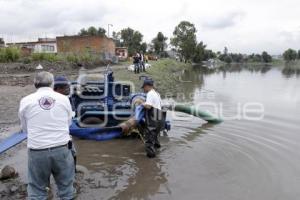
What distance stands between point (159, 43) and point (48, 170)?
90409mm

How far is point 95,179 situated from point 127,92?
163 inches

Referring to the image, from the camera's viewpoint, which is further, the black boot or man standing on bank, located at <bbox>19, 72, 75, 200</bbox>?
the black boot

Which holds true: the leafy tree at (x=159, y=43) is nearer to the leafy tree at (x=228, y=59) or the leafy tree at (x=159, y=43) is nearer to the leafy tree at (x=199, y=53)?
the leafy tree at (x=199, y=53)

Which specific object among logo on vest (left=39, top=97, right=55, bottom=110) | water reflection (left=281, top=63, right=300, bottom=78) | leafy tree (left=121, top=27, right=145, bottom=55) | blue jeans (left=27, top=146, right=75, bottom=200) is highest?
leafy tree (left=121, top=27, right=145, bottom=55)

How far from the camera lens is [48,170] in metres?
4.45

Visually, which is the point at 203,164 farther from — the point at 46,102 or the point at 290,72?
the point at 290,72

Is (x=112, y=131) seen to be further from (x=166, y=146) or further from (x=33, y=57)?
(x=33, y=57)

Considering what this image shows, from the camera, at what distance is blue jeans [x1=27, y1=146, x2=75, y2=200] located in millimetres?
4375

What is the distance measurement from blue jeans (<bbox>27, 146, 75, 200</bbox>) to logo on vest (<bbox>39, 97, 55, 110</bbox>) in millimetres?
529

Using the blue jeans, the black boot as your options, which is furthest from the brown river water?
the blue jeans

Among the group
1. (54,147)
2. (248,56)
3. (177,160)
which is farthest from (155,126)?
(248,56)

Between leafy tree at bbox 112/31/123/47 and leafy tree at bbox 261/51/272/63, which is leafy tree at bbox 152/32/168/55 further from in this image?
leafy tree at bbox 261/51/272/63

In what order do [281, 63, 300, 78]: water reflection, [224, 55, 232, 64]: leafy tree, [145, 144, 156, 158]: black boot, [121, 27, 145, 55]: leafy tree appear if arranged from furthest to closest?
1. [224, 55, 232, 64]: leafy tree
2. [121, 27, 145, 55]: leafy tree
3. [281, 63, 300, 78]: water reflection
4. [145, 144, 156, 158]: black boot

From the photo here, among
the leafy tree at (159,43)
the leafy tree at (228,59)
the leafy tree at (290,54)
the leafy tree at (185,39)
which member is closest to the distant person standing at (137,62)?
the leafy tree at (159,43)
